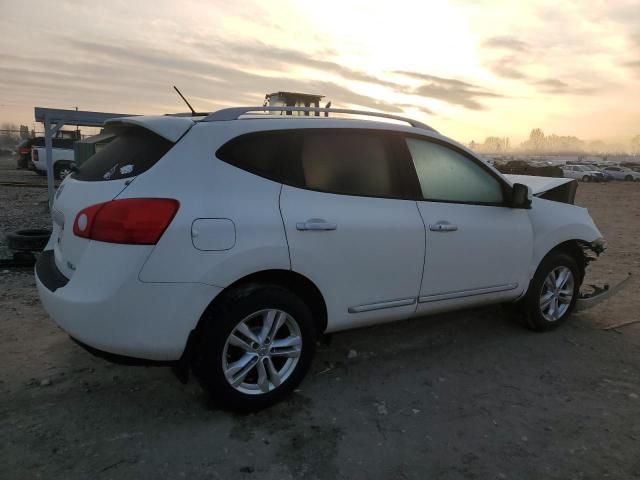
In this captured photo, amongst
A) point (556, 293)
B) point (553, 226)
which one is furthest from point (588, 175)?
point (553, 226)

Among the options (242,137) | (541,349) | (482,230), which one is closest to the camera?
(242,137)

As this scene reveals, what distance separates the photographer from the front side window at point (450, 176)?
3688 mm

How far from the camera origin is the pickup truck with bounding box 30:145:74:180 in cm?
1927

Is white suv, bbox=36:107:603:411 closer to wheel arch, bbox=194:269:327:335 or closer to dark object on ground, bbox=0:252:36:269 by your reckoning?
wheel arch, bbox=194:269:327:335

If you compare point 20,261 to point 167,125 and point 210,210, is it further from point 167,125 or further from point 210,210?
point 210,210

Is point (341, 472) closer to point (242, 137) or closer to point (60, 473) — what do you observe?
point (60, 473)

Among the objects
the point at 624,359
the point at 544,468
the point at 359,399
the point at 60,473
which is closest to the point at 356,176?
the point at 359,399

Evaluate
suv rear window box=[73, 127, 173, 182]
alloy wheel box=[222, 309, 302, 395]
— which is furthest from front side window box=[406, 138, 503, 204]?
suv rear window box=[73, 127, 173, 182]

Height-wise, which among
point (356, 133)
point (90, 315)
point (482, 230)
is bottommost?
point (90, 315)

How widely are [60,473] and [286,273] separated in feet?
4.98

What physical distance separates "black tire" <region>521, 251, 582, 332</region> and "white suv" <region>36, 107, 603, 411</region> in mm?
568

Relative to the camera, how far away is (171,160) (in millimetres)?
2797

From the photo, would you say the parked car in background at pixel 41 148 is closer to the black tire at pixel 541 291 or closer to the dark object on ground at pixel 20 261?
the dark object on ground at pixel 20 261

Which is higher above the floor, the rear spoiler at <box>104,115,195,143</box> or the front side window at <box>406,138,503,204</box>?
the rear spoiler at <box>104,115,195,143</box>
